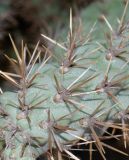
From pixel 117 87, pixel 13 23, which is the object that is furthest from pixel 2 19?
pixel 117 87

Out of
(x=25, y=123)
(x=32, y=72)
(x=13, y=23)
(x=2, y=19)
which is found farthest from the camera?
(x=13, y=23)

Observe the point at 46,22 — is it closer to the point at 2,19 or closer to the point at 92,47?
the point at 2,19

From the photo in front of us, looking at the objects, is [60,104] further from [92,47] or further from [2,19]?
[2,19]

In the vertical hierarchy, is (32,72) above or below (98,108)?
above

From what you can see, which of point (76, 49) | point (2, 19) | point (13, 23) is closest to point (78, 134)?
point (76, 49)

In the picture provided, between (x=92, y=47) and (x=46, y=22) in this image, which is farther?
(x=46, y=22)

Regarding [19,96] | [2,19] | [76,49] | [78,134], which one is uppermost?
[2,19]

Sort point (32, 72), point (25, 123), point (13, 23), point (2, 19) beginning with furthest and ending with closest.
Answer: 1. point (13, 23)
2. point (2, 19)
3. point (32, 72)
4. point (25, 123)
